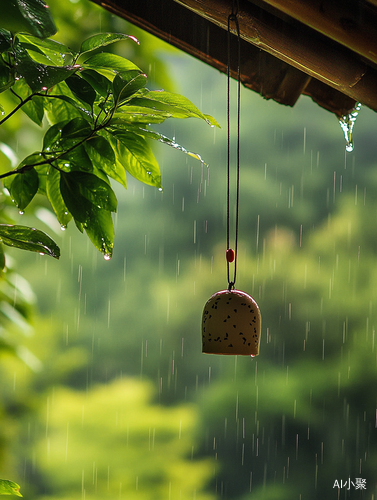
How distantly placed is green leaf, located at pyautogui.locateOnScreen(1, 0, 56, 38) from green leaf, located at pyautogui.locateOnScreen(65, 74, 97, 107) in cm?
12

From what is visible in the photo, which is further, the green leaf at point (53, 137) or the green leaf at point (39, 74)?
the green leaf at point (53, 137)

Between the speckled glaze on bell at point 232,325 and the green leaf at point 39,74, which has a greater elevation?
the green leaf at point 39,74

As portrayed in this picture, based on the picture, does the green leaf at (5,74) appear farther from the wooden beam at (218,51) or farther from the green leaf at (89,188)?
the wooden beam at (218,51)

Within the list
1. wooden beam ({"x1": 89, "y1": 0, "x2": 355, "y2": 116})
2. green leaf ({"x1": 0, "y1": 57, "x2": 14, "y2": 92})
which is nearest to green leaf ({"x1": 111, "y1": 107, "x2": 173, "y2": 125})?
→ green leaf ({"x1": 0, "y1": 57, "x2": 14, "y2": 92})

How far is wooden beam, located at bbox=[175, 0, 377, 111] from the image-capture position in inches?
29.8

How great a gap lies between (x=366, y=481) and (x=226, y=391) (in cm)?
174

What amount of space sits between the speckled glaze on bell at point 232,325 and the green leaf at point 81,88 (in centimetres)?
45

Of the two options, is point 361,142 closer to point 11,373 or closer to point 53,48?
point 11,373

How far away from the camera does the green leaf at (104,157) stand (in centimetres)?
49

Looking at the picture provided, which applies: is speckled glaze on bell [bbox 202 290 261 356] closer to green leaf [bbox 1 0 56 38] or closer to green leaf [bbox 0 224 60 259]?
green leaf [bbox 0 224 60 259]

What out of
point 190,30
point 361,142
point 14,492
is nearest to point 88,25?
point 190,30

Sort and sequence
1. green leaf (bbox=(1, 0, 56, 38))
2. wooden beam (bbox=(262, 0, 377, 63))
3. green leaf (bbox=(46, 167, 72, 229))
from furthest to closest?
wooden beam (bbox=(262, 0, 377, 63)) < green leaf (bbox=(46, 167, 72, 229)) < green leaf (bbox=(1, 0, 56, 38))

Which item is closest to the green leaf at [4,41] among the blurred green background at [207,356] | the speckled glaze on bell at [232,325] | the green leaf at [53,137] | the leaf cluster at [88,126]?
the leaf cluster at [88,126]

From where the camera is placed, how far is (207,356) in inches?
193
